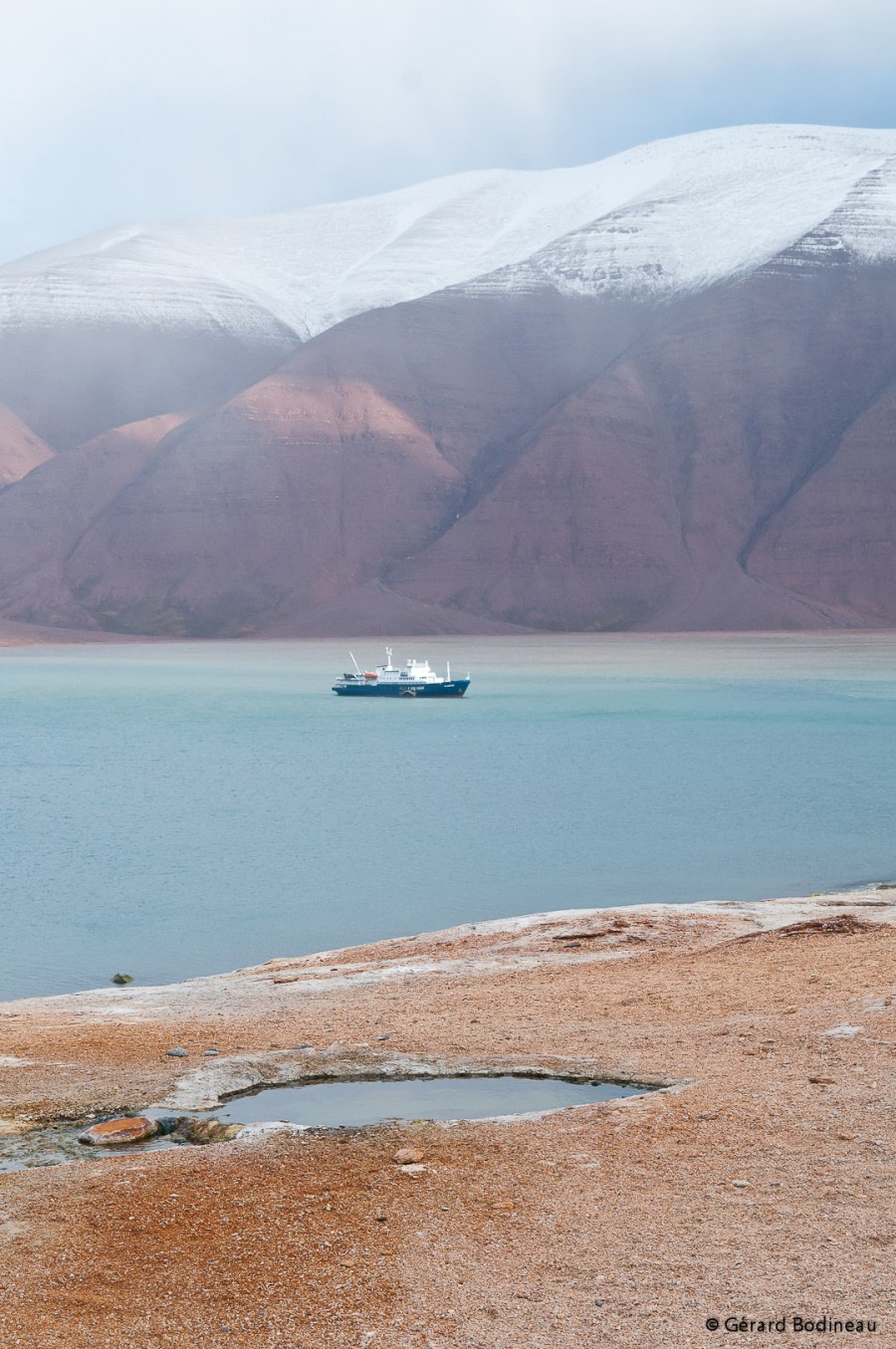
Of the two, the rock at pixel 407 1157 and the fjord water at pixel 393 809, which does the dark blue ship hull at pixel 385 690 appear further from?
the rock at pixel 407 1157

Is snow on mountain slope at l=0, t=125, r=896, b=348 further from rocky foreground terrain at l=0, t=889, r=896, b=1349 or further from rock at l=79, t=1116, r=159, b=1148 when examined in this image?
rock at l=79, t=1116, r=159, b=1148

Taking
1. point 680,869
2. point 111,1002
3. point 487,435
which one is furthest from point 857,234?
point 111,1002

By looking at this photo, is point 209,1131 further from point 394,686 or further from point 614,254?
point 614,254

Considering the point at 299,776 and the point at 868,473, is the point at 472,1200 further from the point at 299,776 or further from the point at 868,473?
the point at 868,473

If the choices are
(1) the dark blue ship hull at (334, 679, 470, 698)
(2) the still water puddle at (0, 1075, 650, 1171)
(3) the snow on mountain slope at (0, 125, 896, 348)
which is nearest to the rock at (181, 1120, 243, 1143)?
(2) the still water puddle at (0, 1075, 650, 1171)

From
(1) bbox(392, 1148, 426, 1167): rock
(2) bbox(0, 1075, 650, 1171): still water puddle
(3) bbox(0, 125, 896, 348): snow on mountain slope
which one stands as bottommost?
(2) bbox(0, 1075, 650, 1171): still water puddle

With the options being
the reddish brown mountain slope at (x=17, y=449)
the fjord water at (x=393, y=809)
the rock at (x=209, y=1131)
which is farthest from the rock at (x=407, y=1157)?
the reddish brown mountain slope at (x=17, y=449)
